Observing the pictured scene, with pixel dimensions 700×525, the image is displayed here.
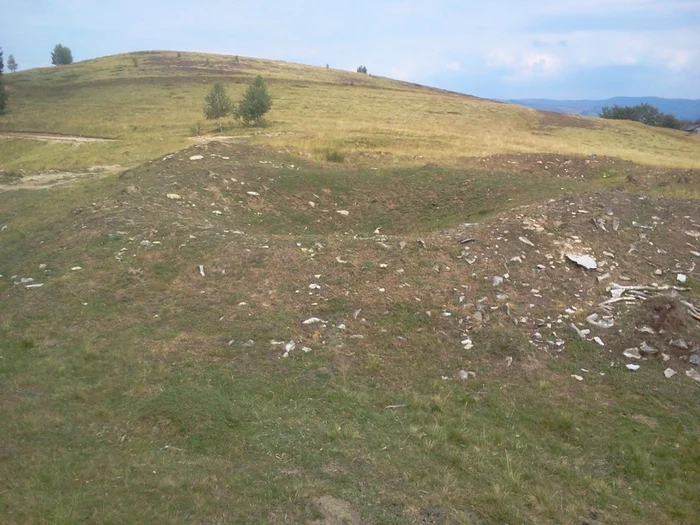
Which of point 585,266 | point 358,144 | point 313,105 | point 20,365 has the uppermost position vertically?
point 313,105

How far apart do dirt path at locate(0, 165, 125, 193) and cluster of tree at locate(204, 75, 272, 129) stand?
13820 millimetres

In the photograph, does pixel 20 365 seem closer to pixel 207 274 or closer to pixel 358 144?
pixel 207 274

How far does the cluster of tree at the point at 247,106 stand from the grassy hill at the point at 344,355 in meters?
20.0

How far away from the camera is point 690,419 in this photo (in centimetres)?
651

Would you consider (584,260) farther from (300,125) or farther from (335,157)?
(300,125)

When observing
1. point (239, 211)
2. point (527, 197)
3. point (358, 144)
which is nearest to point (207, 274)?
point (239, 211)

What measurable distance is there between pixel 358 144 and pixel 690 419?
862 inches

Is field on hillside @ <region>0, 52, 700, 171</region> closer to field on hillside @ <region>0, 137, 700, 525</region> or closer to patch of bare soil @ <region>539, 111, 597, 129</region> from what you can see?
patch of bare soil @ <region>539, 111, 597, 129</region>

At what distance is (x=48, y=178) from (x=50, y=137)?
15472mm

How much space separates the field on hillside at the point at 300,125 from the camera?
25875 mm

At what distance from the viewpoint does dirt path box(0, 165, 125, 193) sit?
19.5m

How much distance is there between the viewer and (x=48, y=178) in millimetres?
20891

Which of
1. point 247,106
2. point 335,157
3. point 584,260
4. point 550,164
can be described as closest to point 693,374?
point 584,260

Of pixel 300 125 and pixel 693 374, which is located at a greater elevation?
pixel 300 125
